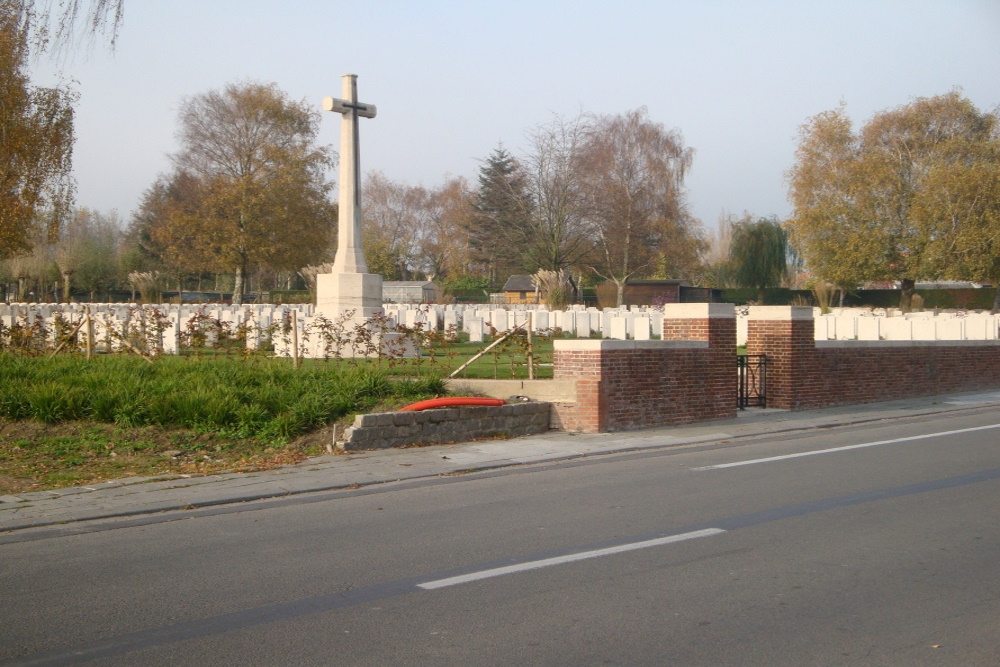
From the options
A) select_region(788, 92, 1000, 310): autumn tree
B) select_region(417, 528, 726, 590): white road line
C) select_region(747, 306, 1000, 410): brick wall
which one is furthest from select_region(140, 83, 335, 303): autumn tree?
select_region(417, 528, 726, 590): white road line

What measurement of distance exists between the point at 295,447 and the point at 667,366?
5388mm

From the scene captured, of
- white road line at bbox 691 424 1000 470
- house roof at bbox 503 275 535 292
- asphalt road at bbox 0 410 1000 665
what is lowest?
asphalt road at bbox 0 410 1000 665

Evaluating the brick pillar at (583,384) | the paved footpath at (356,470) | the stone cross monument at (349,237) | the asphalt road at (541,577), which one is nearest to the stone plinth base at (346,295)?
the stone cross monument at (349,237)

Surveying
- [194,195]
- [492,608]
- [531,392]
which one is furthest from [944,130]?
[492,608]

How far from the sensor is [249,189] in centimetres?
4991

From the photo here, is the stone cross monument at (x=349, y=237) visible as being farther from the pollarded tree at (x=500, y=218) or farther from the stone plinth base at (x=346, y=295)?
the pollarded tree at (x=500, y=218)

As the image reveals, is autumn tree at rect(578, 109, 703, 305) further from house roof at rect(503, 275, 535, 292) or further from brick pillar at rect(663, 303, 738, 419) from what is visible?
brick pillar at rect(663, 303, 738, 419)

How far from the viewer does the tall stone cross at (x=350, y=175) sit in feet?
63.0

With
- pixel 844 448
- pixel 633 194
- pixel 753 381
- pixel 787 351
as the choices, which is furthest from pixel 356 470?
pixel 633 194

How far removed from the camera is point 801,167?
52281 millimetres

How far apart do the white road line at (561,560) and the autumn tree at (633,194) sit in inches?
1952

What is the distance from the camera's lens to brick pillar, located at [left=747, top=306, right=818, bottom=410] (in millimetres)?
15289

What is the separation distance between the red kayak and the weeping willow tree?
179 ft

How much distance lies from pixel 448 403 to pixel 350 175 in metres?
8.68
